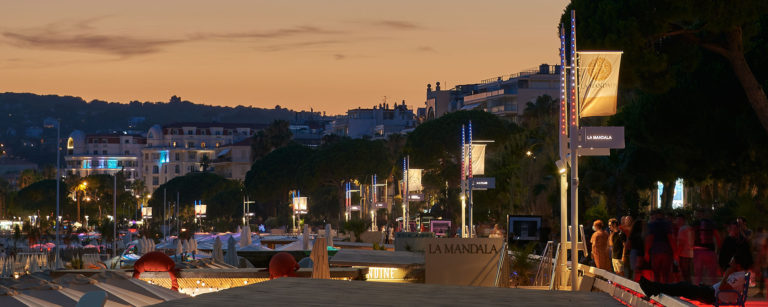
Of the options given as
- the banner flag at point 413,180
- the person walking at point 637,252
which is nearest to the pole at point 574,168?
the person walking at point 637,252

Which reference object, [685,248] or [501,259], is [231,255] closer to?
[501,259]

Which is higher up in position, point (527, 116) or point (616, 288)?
point (527, 116)

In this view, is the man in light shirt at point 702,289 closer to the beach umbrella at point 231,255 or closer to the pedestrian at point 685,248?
the pedestrian at point 685,248

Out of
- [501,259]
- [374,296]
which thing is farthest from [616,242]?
[374,296]

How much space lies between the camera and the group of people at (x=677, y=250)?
1805 cm

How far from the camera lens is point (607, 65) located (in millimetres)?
18062

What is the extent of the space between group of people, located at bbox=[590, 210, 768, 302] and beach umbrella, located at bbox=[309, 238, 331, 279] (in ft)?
14.7

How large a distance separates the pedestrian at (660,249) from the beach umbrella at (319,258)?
17.2 ft

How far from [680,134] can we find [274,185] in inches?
3692

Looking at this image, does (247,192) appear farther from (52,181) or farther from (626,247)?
(626,247)

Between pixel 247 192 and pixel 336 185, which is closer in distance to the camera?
pixel 336 185

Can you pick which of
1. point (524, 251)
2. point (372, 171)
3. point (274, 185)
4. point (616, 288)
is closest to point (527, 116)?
point (372, 171)

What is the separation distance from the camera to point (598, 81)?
58.9ft

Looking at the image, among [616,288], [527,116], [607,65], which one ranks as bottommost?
[616,288]
